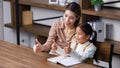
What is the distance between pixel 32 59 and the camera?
208 centimetres

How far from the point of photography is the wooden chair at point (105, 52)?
2139mm

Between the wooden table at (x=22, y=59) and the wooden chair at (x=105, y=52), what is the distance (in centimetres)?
27

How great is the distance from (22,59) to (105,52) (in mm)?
641

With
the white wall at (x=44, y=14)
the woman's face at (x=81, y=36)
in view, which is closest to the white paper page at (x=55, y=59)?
the woman's face at (x=81, y=36)

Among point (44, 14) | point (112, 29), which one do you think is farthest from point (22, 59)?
point (44, 14)

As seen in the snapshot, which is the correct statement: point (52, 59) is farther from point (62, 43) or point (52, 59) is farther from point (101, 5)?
point (101, 5)

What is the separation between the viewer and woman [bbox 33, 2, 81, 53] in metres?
2.42

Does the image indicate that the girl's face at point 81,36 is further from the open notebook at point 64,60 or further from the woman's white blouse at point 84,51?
the open notebook at point 64,60

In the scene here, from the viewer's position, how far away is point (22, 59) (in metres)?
2.09

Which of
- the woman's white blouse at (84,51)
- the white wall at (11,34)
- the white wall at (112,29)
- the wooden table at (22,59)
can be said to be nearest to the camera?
the wooden table at (22,59)

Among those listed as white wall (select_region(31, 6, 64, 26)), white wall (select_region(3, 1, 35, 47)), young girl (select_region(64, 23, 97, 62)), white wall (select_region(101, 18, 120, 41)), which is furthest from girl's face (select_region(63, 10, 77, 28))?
white wall (select_region(3, 1, 35, 47))

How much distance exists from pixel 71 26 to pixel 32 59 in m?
0.56

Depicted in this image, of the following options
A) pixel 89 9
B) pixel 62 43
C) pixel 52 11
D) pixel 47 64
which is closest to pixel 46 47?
pixel 62 43

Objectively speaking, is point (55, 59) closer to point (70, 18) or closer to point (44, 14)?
point (70, 18)
